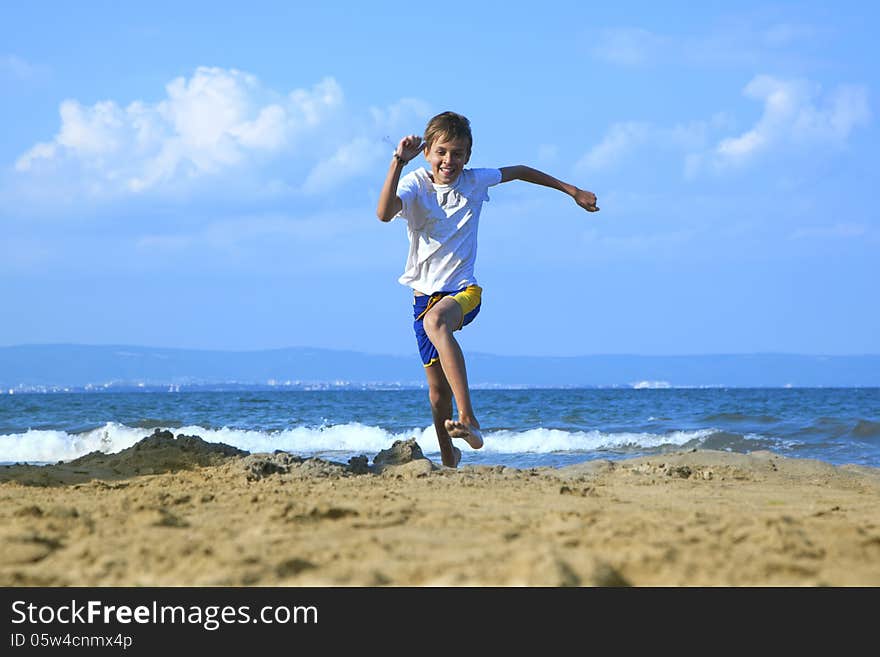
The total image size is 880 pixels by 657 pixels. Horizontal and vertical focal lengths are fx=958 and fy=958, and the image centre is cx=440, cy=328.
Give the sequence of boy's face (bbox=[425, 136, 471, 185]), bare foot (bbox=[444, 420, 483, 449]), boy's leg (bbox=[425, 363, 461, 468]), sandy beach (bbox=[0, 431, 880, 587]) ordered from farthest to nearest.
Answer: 1. boy's leg (bbox=[425, 363, 461, 468])
2. boy's face (bbox=[425, 136, 471, 185])
3. bare foot (bbox=[444, 420, 483, 449])
4. sandy beach (bbox=[0, 431, 880, 587])

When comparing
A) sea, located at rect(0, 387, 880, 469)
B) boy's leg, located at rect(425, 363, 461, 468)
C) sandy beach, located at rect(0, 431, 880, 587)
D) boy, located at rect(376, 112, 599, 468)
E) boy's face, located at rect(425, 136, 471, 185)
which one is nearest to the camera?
sandy beach, located at rect(0, 431, 880, 587)

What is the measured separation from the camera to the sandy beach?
2.34 meters

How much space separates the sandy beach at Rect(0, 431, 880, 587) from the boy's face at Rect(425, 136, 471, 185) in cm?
166

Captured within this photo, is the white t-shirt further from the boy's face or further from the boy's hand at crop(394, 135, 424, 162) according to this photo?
the boy's hand at crop(394, 135, 424, 162)

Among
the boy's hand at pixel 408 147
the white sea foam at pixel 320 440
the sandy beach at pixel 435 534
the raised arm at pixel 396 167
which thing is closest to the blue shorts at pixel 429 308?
the raised arm at pixel 396 167

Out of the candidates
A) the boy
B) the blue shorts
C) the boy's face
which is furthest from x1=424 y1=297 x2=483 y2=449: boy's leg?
the boy's face

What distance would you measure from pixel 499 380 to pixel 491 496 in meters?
147

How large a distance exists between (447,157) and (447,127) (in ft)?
0.53

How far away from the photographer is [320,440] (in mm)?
15781

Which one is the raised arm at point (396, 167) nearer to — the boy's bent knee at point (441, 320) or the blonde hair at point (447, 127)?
the blonde hair at point (447, 127)

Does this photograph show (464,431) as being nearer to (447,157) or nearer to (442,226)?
(442,226)
